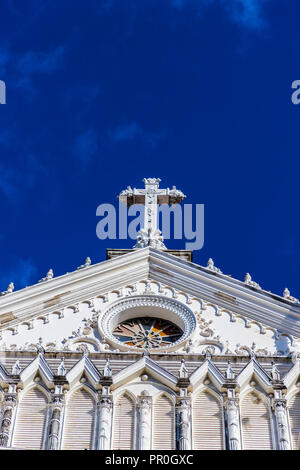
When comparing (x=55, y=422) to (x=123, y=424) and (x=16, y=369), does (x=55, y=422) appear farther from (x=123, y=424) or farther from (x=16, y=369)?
(x=16, y=369)

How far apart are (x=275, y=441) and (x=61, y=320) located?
6527mm

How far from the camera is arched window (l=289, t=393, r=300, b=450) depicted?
22.3 metres

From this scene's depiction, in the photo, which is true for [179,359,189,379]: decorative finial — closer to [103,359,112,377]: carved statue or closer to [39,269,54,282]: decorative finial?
[103,359,112,377]: carved statue

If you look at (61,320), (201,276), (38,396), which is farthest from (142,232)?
(38,396)

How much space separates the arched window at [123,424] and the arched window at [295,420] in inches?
130

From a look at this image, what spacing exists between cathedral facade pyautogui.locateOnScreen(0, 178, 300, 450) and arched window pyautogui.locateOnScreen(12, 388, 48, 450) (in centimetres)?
2

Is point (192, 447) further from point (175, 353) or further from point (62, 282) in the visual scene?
point (62, 282)

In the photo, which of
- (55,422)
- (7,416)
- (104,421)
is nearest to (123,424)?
(104,421)

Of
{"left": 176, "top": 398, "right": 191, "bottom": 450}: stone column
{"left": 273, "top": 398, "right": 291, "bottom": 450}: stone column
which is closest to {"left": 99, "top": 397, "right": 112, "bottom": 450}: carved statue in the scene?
{"left": 176, "top": 398, "right": 191, "bottom": 450}: stone column

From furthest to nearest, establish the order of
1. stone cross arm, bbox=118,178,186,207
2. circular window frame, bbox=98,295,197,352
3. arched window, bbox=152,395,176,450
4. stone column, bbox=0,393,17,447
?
1. stone cross arm, bbox=118,178,186,207
2. circular window frame, bbox=98,295,197,352
3. arched window, bbox=152,395,176,450
4. stone column, bbox=0,393,17,447

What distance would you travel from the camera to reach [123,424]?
2266cm

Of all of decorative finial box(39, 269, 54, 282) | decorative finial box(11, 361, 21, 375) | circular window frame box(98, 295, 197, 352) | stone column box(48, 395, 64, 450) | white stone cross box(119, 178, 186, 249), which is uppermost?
white stone cross box(119, 178, 186, 249)

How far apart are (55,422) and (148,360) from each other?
2.72m

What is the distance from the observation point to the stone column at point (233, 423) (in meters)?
22.1
